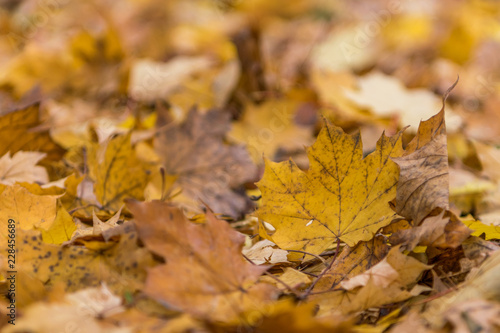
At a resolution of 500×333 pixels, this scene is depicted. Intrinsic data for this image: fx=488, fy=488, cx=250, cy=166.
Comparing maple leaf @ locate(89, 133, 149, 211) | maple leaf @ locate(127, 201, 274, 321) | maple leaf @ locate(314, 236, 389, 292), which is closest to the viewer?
maple leaf @ locate(127, 201, 274, 321)

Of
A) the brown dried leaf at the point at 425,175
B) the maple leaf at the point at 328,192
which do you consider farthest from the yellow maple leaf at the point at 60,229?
the brown dried leaf at the point at 425,175

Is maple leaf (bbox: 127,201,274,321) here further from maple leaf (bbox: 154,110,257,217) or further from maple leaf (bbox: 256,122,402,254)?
maple leaf (bbox: 154,110,257,217)

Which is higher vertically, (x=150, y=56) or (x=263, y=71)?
(x=263, y=71)

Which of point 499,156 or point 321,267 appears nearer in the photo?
point 321,267

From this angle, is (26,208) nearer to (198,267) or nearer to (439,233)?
(198,267)

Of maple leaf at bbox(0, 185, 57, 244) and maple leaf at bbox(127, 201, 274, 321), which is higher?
maple leaf at bbox(127, 201, 274, 321)

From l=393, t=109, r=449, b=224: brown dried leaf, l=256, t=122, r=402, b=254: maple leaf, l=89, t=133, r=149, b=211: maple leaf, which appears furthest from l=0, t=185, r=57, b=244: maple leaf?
l=393, t=109, r=449, b=224: brown dried leaf

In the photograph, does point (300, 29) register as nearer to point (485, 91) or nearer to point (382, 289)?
point (485, 91)

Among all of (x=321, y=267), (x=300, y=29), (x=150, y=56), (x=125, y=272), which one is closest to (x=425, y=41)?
(x=300, y=29)
